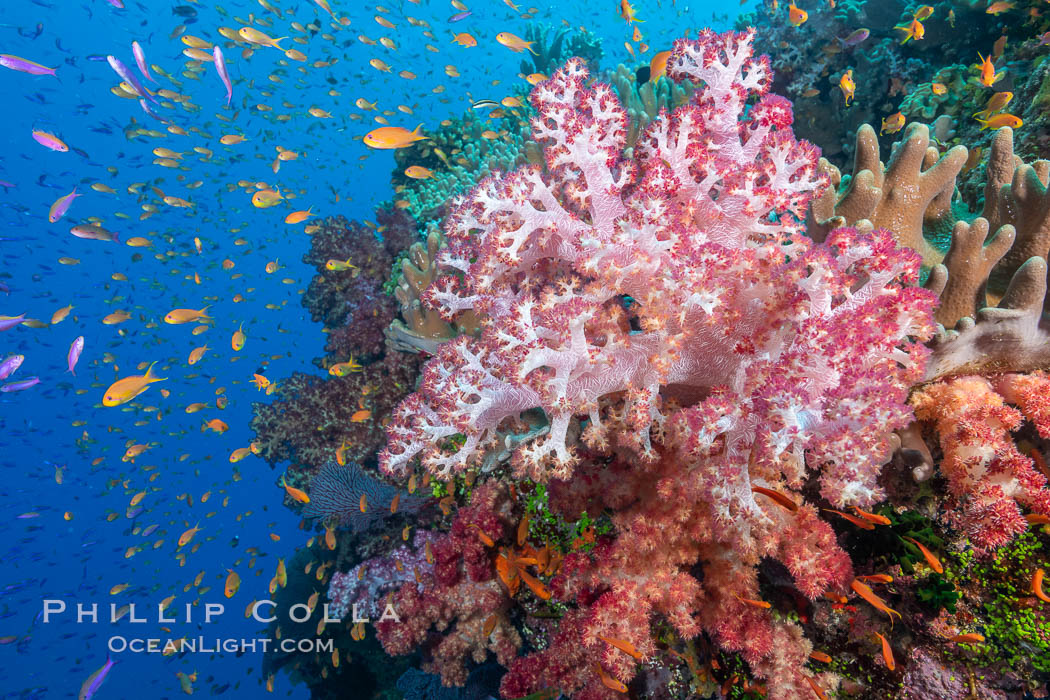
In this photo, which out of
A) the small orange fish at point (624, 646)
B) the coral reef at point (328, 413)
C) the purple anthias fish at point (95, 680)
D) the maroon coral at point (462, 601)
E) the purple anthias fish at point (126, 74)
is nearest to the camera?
the small orange fish at point (624, 646)

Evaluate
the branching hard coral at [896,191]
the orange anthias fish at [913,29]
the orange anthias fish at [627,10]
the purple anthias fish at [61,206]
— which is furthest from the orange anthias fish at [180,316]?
the orange anthias fish at [913,29]

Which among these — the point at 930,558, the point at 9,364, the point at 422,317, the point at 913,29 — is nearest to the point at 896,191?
the point at 930,558

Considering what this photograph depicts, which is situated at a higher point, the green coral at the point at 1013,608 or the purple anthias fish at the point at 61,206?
the purple anthias fish at the point at 61,206

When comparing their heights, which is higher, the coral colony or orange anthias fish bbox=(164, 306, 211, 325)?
Result: the coral colony

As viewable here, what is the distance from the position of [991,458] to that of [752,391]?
42.9 inches

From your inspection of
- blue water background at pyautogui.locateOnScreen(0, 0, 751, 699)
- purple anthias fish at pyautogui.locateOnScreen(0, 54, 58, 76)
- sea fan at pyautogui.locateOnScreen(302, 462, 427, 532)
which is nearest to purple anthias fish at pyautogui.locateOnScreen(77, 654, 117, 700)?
sea fan at pyautogui.locateOnScreen(302, 462, 427, 532)

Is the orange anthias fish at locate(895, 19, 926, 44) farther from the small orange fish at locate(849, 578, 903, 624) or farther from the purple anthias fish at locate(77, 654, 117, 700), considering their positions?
the purple anthias fish at locate(77, 654, 117, 700)

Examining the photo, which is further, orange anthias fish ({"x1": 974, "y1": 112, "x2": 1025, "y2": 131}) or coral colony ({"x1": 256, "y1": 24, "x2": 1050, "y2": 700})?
orange anthias fish ({"x1": 974, "y1": 112, "x2": 1025, "y2": 131})

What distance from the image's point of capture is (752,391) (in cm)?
211

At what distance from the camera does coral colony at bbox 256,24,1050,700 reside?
205 cm

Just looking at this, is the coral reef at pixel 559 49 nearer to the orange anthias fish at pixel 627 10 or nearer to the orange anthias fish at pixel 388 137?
the orange anthias fish at pixel 627 10

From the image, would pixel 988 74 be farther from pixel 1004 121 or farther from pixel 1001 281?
pixel 1001 281

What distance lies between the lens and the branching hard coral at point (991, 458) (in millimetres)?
1979

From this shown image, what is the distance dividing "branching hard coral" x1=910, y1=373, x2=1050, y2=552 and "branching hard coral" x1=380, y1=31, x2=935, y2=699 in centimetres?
31
